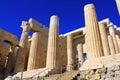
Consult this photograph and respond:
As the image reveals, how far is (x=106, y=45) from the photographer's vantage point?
18.8m

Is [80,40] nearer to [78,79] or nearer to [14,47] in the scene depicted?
[14,47]

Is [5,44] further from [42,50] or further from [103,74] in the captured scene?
[103,74]

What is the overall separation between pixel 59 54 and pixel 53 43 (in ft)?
15.0

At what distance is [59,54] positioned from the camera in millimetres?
20516

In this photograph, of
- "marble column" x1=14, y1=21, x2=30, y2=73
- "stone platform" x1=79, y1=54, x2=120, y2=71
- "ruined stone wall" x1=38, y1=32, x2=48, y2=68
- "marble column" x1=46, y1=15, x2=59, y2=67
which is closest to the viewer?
"stone platform" x1=79, y1=54, x2=120, y2=71

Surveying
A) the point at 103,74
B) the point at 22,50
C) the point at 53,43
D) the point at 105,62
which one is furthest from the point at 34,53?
the point at 103,74

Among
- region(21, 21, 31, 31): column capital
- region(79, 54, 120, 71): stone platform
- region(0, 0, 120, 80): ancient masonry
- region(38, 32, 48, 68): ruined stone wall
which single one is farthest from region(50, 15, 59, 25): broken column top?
region(79, 54, 120, 71): stone platform

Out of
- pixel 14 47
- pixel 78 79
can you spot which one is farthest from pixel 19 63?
pixel 78 79

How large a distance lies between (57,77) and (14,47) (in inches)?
700

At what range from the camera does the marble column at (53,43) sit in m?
15.1

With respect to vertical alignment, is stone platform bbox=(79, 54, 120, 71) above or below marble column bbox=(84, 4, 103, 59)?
below

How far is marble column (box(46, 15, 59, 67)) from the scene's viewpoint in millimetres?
15145

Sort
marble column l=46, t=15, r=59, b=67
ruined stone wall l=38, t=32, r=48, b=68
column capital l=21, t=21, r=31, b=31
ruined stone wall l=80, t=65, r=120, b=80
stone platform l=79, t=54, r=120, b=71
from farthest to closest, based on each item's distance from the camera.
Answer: column capital l=21, t=21, r=31, b=31
ruined stone wall l=38, t=32, r=48, b=68
marble column l=46, t=15, r=59, b=67
stone platform l=79, t=54, r=120, b=71
ruined stone wall l=80, t=65, r=120, b=80

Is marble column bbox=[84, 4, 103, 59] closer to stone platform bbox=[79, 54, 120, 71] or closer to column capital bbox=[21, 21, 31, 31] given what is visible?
stone platform bbox=[79, 54, 120, 71]
